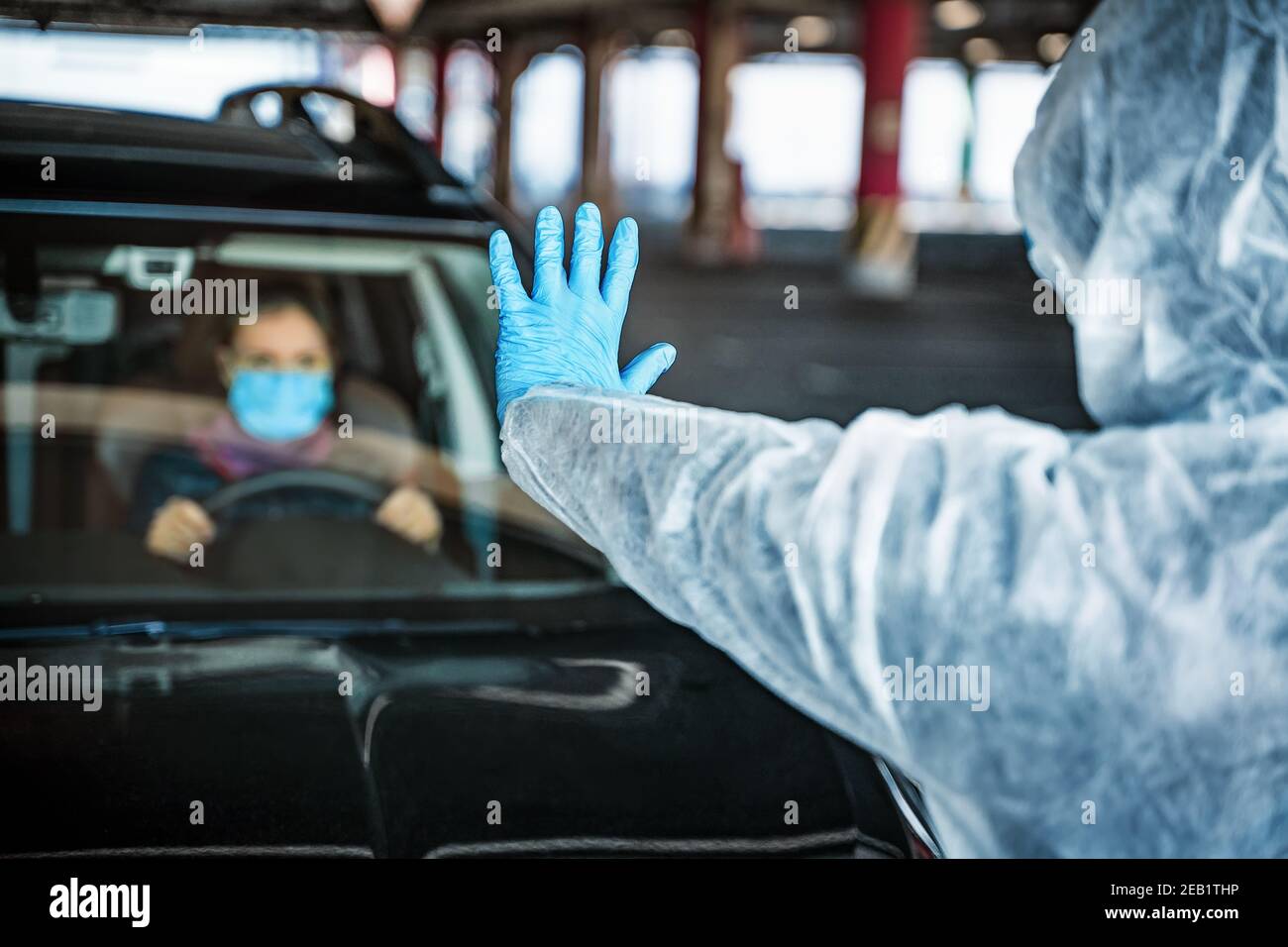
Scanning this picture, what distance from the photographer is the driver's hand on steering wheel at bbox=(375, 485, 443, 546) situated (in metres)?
2.25

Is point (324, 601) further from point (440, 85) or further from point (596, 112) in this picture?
point (596, 112)

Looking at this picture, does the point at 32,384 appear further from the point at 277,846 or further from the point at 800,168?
the point at 800,168

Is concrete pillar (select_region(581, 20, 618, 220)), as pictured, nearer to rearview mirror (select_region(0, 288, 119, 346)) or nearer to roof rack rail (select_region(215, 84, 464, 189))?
roof rack rail (select_region(215, 84, 464, 189))

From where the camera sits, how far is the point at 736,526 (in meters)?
1.16

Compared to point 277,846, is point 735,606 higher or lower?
higher

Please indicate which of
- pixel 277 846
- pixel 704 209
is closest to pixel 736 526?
pixel 277 846

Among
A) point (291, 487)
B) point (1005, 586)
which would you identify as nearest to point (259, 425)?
point (291, 487)

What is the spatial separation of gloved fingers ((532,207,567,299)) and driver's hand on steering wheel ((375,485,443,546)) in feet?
3.25

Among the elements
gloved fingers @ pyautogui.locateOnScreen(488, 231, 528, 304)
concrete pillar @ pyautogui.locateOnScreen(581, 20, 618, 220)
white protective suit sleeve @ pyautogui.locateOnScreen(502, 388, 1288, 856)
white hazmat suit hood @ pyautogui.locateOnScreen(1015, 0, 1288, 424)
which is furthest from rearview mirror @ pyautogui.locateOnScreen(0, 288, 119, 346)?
concrete pillar @ pyautogui.locateOnScreen(581, 20, 618, 220)

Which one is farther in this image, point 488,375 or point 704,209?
point 704,209

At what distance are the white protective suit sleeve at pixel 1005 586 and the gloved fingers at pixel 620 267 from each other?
13 centimetres

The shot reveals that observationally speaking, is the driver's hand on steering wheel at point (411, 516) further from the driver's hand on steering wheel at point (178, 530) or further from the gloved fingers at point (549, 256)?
the gloved fingers at point (549, 256)
